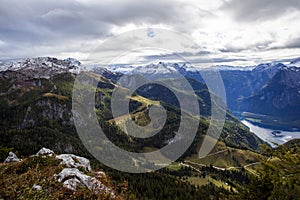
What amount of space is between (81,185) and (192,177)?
168229 mm

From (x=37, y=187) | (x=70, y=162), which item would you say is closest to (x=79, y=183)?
(x=37, y=187)

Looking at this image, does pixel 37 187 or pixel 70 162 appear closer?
pixel 37 187

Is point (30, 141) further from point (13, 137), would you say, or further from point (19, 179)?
point (19, 179)

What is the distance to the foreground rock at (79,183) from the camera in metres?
12.7

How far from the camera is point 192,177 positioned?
170m

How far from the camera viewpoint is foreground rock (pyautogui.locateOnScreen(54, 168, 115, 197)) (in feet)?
41.7

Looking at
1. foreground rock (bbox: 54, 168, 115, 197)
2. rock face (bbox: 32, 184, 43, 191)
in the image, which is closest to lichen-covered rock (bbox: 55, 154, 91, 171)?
foreground rock (bbox: 54, 168, 115, 197)

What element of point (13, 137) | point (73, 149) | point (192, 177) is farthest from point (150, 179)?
point (13, 137)

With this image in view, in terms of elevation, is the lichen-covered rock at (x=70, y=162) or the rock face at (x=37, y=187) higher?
the rock face at (x=37, y=187)

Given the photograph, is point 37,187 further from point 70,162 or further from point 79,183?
point 70,162

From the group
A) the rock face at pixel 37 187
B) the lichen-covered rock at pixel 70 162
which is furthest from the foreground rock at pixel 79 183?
the lichen-covered rock at pixel 70 162

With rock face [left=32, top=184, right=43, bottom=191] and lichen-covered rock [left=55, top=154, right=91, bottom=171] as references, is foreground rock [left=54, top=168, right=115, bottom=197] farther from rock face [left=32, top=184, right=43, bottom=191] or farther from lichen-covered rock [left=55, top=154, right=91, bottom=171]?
lichen-covered rock [left=55, top=154, right=91, bottom=171]

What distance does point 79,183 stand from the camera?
47.5 feet

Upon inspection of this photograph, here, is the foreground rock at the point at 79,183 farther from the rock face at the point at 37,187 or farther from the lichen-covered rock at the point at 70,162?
the lichen-covered rock at the point at 70,162
